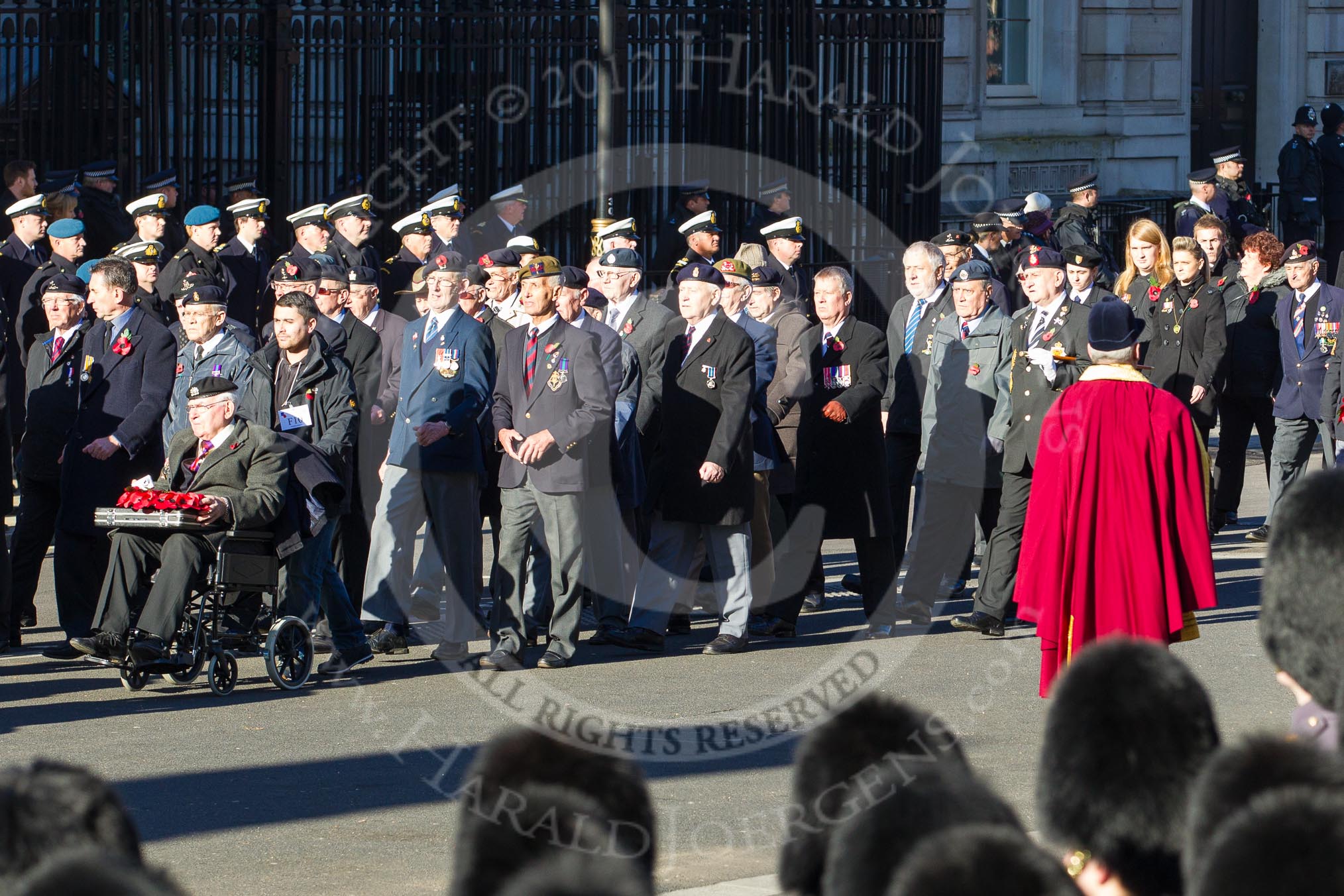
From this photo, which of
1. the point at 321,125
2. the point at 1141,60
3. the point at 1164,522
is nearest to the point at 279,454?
the point at 1164,522

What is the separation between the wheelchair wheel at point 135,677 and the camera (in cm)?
841

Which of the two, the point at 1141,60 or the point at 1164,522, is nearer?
the point at 1164,522

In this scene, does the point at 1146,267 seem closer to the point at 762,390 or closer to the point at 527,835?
the point at 762,390

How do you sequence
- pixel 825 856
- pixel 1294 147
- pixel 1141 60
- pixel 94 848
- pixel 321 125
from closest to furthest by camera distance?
pixel 94 848
pixel 825 856
pixel 321 125
pixel 1294 147
pixel 1141 60

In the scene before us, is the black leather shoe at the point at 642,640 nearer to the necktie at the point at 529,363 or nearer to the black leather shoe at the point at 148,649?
the necktie at the point at 529,363

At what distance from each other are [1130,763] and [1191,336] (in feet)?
30.8

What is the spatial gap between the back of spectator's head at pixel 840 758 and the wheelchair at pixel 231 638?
5296mm

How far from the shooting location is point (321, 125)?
54.6ft

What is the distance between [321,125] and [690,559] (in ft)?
26.0

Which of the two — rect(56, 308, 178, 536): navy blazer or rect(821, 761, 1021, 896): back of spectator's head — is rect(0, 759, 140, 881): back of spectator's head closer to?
rect(821, 761, 1021, 896): back of spectator's head

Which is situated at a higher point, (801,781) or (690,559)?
(801,781)

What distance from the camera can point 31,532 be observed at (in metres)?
9.66

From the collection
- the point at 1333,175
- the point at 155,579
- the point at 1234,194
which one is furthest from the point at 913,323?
the point at 1333,175

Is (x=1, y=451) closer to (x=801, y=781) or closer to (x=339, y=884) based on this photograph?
(x=339, y=884)
